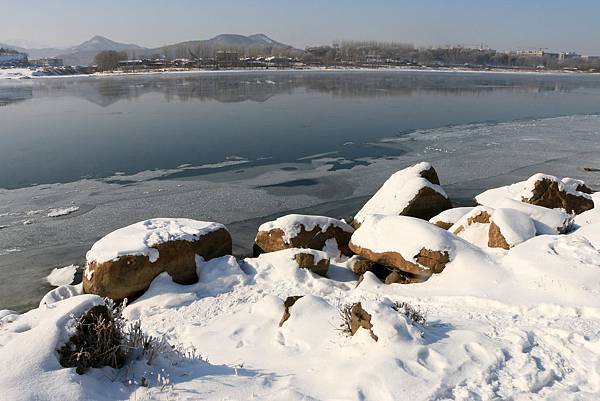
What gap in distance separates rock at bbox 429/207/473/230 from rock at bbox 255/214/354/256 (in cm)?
218

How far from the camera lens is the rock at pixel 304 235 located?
9.83m

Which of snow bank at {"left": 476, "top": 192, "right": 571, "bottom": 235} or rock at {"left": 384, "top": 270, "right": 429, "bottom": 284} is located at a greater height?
snow bank at {"left": 476, "top": 192, "right": 571, "bottom": 235}

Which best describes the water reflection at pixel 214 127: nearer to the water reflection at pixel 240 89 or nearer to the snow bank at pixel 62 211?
the water reflection at pixel 240 89

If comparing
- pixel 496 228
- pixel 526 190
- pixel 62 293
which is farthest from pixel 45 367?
pixel 526 190

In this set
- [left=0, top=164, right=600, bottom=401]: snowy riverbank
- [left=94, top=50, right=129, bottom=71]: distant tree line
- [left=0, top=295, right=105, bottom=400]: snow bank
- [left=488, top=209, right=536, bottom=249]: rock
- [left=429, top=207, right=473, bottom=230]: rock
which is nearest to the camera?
[left=0, top=295, right=105, bottom=400]: snow bank

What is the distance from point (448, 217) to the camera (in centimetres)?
1088

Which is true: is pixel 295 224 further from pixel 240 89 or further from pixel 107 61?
pixel 107 61

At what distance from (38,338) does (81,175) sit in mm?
12951

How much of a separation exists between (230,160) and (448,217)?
9296 mm

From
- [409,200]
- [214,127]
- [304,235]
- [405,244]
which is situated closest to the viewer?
[405,244]

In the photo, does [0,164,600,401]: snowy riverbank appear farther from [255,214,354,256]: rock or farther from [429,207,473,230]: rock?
[429,207,473,230]: rock

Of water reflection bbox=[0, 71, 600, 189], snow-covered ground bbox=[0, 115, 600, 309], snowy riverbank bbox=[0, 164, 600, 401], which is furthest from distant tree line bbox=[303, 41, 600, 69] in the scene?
snowy riverbank bbox=[0, 164, 600, 401]

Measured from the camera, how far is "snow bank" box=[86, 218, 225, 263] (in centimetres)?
824

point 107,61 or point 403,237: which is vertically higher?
point 107,61
